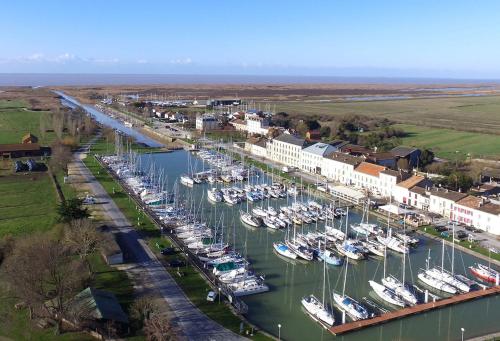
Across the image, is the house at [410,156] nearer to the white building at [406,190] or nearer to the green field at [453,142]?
the green field at [453,142]

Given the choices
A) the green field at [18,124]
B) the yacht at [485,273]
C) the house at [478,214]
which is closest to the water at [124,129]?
the green field at [18,124]

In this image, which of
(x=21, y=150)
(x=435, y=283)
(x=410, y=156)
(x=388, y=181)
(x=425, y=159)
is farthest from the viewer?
(x=21, y=150)

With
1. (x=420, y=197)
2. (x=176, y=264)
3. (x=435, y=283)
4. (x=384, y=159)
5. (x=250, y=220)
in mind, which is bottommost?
(x=435, y=283)

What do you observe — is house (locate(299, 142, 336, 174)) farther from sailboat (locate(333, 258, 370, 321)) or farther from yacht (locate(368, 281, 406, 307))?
sailboat (locate(333, 258, 370, 321))

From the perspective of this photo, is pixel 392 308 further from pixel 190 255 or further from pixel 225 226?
pixel 225 226

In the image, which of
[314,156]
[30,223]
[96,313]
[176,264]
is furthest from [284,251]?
[314,156]

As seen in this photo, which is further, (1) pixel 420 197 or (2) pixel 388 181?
(2) pixel 388 181

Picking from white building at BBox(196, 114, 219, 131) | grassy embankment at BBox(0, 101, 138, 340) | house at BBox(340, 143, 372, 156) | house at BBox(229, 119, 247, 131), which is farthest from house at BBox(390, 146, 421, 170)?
white building at BBox(196, 114, 219, 131)

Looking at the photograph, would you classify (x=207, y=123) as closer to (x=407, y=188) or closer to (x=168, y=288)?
(x=407, y=188)
